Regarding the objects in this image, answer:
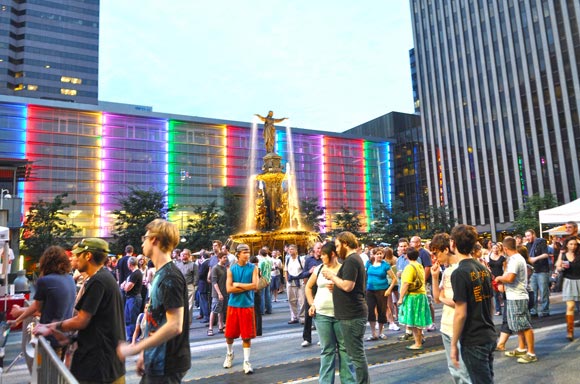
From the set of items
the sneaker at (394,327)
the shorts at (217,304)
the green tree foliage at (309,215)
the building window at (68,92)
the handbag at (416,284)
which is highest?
the building window at (68,92)

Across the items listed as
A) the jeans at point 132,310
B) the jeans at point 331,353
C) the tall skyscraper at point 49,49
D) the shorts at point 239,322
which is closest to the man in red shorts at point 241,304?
the shorts at point 239,322

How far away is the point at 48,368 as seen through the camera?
333 centimetres

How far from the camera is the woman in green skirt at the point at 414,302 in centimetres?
803

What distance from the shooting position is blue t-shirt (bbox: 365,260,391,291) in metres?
9.59

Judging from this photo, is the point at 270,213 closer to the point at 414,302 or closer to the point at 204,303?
the point at 204,303

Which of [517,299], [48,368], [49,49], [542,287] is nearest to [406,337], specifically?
[517,299]

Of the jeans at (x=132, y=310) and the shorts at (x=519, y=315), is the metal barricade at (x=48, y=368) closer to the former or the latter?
the jeans at (x=132, y=310)

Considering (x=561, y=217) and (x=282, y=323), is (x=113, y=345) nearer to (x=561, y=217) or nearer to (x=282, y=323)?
(x=282, y=323)

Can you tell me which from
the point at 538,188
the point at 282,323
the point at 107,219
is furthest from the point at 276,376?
the point at 107,219

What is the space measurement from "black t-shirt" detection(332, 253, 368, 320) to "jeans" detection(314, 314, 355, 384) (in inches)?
9.5

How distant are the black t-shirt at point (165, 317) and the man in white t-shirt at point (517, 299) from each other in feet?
16.5

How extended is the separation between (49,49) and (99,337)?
11149 centimetres

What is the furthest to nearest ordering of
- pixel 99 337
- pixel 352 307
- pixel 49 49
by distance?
pixel 49 49, pixel 352 307, pixel 99 337

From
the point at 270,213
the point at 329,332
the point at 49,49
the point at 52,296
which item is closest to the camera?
the point at 52,296
